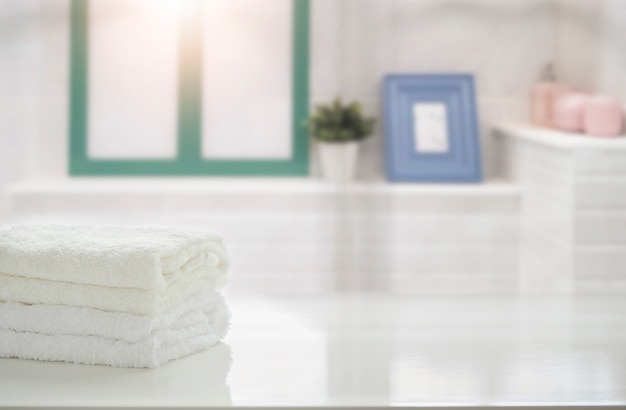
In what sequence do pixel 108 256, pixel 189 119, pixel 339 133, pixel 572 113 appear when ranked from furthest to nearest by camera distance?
pixel 189 119
pixel 339 133
pixel 572 113
pixel 108 256

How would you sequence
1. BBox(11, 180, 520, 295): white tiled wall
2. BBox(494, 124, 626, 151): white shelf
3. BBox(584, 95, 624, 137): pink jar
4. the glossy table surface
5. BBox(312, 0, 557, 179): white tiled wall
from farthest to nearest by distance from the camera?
1. BBox(312, 0, 557, 179): white tiled wall
2. BBox(11, 180, 520, 295): white tiled wall
3. BBox(584, 95, 624, 137): pink jar
4. BBox(494, 124, 626, 151): white shelf
5. the glossy table surface

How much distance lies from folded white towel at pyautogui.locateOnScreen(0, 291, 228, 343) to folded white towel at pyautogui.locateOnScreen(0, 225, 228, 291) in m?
0.03

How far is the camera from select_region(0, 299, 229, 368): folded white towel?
1.04 metres

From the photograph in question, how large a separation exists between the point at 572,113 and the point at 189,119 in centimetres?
132

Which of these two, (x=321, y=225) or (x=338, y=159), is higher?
(x=338, y=159)

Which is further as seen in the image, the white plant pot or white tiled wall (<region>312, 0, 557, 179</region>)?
white tiled wall (<region>312, 0, 557, 179</region>)

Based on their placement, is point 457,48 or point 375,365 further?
point 457,48

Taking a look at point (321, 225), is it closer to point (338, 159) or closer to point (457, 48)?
point (338, 159)

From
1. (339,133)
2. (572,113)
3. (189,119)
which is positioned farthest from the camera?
(189,119)

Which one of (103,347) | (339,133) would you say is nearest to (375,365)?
(103,347)

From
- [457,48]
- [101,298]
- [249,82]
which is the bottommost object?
[101,298]

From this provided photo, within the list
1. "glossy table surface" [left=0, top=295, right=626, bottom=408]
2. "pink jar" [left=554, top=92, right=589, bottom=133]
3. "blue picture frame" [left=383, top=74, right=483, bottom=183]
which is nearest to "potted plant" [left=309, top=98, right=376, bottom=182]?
"blue picture frame" [left=383, top=74, right=483, bottom=183]

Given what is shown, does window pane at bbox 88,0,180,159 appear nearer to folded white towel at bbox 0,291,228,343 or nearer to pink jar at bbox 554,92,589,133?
pink jar at bbox 554,92,589,133

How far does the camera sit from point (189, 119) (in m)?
3.71
